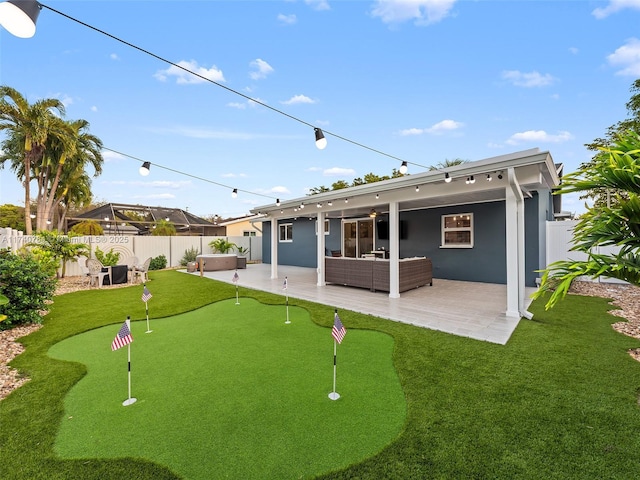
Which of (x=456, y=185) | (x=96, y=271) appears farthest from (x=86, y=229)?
(x=456, y=185)

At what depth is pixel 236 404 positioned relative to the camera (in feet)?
Answer: 8.54

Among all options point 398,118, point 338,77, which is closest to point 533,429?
point 338,77

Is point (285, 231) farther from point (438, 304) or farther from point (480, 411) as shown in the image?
point (480, 411)

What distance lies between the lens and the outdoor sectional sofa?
753 centimetres

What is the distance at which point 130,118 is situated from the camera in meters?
9.51

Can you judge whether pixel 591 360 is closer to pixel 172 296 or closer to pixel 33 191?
pixel 172 296

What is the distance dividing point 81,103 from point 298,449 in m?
11.4

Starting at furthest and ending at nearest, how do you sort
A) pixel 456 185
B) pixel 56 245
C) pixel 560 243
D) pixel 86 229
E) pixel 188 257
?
pixel 188 257 → pixel 86 229 → pixel 56 245 → pixel 560 243 → pixel 456 185

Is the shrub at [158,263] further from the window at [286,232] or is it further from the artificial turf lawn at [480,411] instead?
the artificial turf lawn at [480,411]

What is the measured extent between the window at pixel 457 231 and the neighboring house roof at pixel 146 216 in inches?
709

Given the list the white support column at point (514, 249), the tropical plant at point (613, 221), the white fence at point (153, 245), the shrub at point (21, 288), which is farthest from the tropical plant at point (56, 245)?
the white support column at point (514, 249)

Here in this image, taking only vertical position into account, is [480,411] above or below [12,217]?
below

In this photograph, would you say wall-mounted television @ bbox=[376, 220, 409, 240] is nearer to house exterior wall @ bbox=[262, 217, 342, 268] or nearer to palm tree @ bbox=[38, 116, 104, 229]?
house exterior wall @ bbox=[262, 217, 342, 268]

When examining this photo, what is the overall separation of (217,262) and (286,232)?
4367 millimetres
